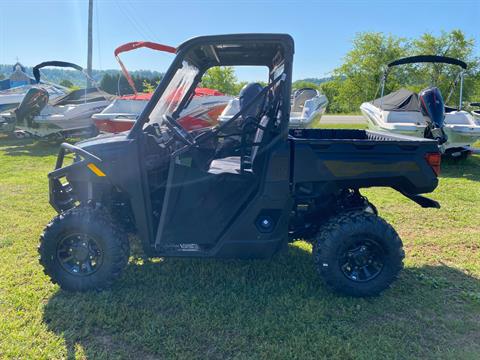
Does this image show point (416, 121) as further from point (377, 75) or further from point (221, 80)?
point (377, 75)

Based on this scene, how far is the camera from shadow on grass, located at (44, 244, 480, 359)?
2402 mm

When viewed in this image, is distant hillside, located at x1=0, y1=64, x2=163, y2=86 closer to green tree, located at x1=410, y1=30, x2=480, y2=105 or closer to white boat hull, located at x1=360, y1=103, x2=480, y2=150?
white boat hull, located at x1=360, y1=103, x2=480, y2=150

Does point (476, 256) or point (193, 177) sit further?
point (476, 256)

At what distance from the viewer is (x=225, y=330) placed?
8.39 ft

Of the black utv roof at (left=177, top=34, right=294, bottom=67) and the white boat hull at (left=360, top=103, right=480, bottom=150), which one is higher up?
the black utv roof at (left=177, top=34, right=294, bottom=67)

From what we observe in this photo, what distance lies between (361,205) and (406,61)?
14.7 feet

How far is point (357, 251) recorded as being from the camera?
3006mm

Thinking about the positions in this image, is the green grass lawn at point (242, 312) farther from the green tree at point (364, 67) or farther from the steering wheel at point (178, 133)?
the green tree at point (364, 67)

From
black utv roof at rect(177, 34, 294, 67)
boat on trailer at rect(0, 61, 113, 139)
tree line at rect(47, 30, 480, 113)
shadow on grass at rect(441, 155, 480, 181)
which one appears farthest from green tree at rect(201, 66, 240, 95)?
black utv roof at rect(177, 34, 294, 67)

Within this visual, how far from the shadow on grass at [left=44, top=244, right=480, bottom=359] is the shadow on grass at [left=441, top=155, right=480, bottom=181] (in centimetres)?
457

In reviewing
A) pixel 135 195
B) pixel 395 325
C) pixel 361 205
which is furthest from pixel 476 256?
pixel 135 195

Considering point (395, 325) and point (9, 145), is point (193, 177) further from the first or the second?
point (9, 145)

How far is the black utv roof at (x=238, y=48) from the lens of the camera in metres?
2.71

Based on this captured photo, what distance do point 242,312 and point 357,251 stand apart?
39.5 inches
